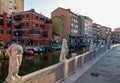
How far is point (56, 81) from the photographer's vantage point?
8.06m

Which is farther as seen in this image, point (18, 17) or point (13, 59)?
point (18, 17)

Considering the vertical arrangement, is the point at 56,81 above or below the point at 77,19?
below

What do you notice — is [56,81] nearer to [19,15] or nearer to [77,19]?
[19,15]

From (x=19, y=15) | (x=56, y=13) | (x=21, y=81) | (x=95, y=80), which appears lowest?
(x=95, y=80)

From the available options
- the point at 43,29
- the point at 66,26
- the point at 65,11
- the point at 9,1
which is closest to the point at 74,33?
the point at 66,26

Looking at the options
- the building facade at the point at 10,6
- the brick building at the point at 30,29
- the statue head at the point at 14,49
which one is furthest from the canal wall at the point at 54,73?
the building facade at the point at 10,6

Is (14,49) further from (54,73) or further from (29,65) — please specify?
(29,65)

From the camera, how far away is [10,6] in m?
56.8

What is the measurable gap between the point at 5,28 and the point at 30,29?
7.66m

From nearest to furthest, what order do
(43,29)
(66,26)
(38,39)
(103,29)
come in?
(38,39)
(43,29)
(66,26)
(103,29)

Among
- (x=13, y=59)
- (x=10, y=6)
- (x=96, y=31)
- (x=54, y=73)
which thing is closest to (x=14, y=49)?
(x=13, y=59)

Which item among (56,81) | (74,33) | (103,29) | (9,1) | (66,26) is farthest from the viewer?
(103,29)

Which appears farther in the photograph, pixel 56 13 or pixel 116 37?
pixel 116 37

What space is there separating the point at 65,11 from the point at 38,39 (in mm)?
23675
